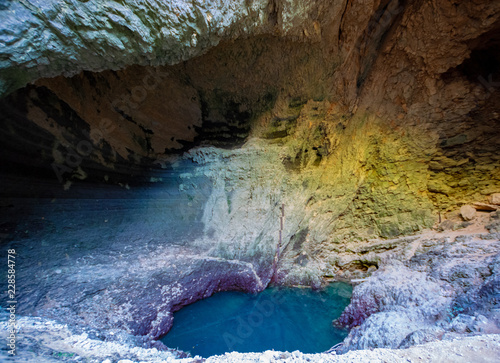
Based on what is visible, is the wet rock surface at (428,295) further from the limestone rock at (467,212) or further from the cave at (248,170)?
the limestone rock at (467,212)

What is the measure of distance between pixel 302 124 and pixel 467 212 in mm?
3066

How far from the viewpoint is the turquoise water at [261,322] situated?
8.81ft

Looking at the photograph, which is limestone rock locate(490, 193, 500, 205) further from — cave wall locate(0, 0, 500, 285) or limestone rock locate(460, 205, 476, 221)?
limestone rock locate(460, 205, 476, 221)

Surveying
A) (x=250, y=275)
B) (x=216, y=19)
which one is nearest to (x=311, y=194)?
(x=250, y=275)

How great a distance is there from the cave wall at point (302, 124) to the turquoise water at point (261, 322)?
49cm

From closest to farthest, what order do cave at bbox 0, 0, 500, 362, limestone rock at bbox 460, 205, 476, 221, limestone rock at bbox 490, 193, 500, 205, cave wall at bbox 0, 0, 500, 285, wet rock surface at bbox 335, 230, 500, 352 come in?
cave at bbox 0, 0, 500, 362
wet rock surface at bbox 335, 230, 500, 352
cave wall at bbox 0, 0, 500, 285
limestone rock at bbox 490, 193, 500, 205
limestone rock at bbox 460, 205, 476, 221

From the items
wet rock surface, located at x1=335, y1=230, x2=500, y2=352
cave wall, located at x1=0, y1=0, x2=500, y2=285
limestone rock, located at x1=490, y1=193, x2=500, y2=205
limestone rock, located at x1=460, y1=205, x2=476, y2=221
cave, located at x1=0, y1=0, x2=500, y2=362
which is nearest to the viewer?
cave, located at x1=0, y1=0, x2=500, y2=362

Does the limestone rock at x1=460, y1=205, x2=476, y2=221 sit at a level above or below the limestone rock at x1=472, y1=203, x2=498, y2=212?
below

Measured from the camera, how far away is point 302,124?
12.3 ft

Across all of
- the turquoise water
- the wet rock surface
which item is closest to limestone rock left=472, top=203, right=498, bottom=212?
the wet rock surface

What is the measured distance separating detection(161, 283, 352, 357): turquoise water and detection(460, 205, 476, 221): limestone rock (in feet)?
7.34

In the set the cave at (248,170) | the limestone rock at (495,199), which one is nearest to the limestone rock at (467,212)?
the cave at (248,170)

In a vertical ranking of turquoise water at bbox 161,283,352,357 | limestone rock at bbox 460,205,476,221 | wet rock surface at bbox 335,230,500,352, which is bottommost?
turquoise water at bbox 161,283,352,357

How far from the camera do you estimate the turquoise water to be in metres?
2.69
